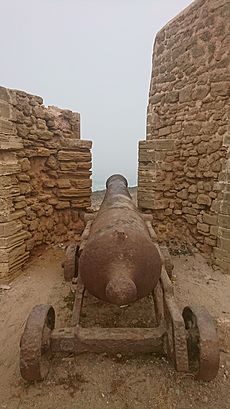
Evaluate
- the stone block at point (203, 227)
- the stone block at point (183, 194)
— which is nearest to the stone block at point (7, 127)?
the stone block at point (183, 194)

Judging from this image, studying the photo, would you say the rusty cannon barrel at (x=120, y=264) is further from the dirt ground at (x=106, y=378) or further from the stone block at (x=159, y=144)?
the stone block at (x=159, y=144)

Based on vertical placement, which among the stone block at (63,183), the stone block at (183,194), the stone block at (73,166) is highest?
the stone block at (73,166)

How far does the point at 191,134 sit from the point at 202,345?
13.0ft

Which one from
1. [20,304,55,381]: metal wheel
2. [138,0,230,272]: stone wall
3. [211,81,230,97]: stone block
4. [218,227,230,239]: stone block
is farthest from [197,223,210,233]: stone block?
[20,304,55,381]: metal wheel

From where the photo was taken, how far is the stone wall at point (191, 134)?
4.57m

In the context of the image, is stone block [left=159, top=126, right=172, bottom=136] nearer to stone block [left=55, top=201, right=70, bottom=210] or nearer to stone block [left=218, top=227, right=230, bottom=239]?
stone block [left=218, top=227, right=230, bottom=239]

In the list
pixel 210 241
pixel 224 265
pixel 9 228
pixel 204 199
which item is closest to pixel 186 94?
pixel 204 199

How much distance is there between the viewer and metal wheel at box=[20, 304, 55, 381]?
2.15 m

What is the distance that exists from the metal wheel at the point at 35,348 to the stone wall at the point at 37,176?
213 centimetres

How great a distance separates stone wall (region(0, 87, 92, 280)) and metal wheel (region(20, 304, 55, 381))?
213 centimetres

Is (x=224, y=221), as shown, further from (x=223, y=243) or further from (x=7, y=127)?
(x=7, y=127)

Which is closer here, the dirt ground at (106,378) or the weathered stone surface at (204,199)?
the dirt ground at (106,378)

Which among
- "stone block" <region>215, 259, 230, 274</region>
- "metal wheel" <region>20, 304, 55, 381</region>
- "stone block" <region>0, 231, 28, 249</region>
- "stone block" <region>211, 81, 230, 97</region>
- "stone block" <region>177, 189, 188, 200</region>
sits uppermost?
"stone block" <region>211, 81, 230, 97</region>

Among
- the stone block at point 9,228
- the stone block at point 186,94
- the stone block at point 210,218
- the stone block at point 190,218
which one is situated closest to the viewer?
the stone block at point 9,228
